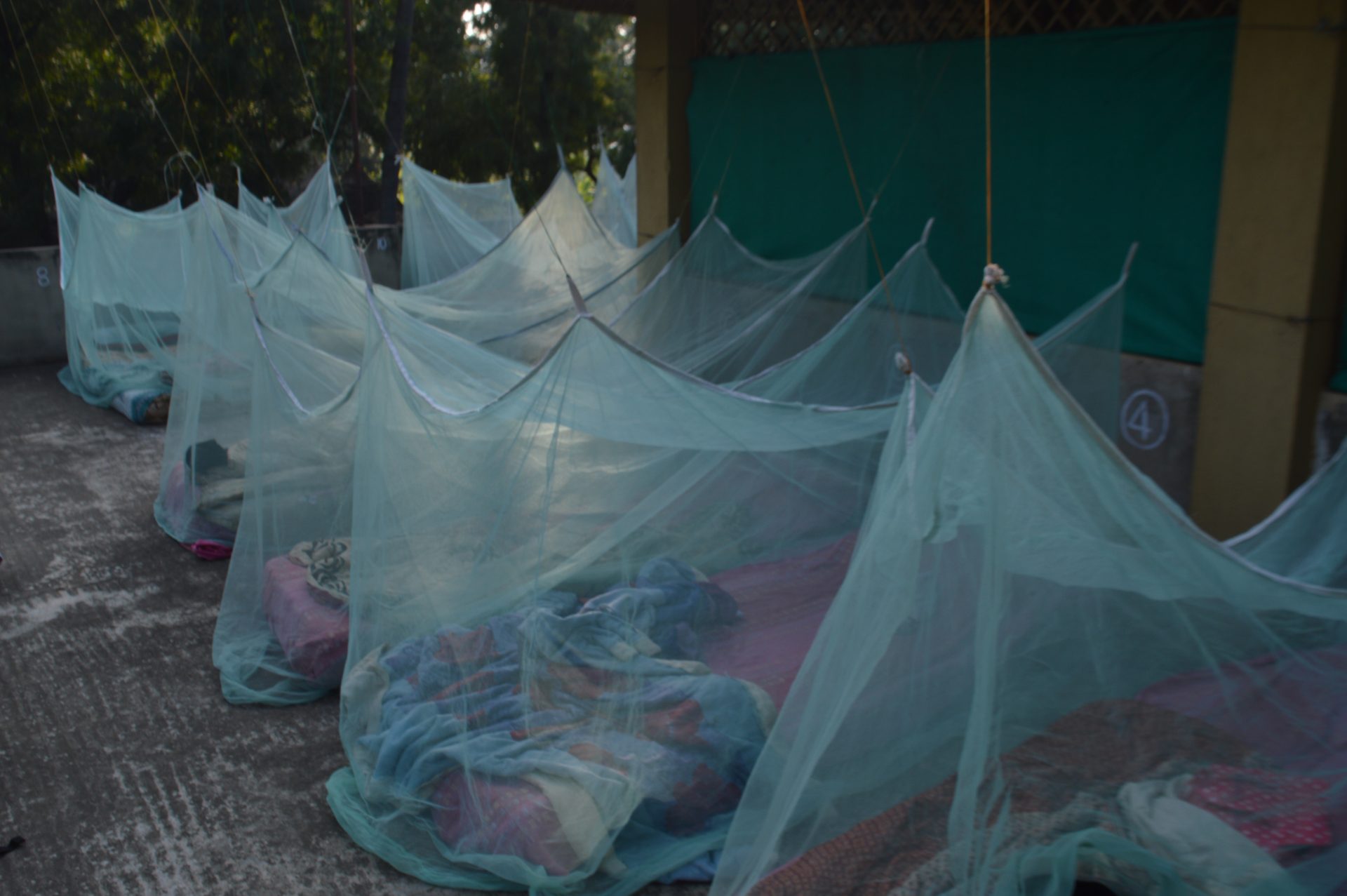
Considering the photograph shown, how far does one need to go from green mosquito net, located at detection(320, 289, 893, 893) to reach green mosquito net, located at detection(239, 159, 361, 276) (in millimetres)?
5061

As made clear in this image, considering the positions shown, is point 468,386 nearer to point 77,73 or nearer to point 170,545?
point 170,545

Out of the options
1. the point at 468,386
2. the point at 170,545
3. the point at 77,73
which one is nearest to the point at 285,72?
the point at 77,73

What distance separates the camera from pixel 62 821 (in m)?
2.78

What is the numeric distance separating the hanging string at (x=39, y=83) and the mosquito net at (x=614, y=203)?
15.5ft

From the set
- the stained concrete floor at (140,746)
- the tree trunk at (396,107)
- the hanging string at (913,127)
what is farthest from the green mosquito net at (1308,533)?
the tree trunk at (396,107)

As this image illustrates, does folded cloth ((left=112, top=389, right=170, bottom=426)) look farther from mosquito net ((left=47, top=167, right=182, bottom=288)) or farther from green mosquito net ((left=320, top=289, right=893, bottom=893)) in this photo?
green mosquito net ((left=320, top=289, right=893, bottom=893))

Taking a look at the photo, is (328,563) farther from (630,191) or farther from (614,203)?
(630,191)

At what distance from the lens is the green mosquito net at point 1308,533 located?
8.29ft

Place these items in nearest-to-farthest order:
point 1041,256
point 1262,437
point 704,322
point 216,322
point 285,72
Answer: point 1262,437, point 1041,256, point 216,322, point 704,322, point 285,72

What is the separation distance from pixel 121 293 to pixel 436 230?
2950 mm

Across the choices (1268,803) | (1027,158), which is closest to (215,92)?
(1027,158)

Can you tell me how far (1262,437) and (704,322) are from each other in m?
2.70

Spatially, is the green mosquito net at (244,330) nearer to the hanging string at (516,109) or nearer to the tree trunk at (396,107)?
the tree trunk at (396,107)

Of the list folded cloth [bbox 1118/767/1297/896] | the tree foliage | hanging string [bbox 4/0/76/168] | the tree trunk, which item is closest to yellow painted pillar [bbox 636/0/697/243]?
the tree foliage
